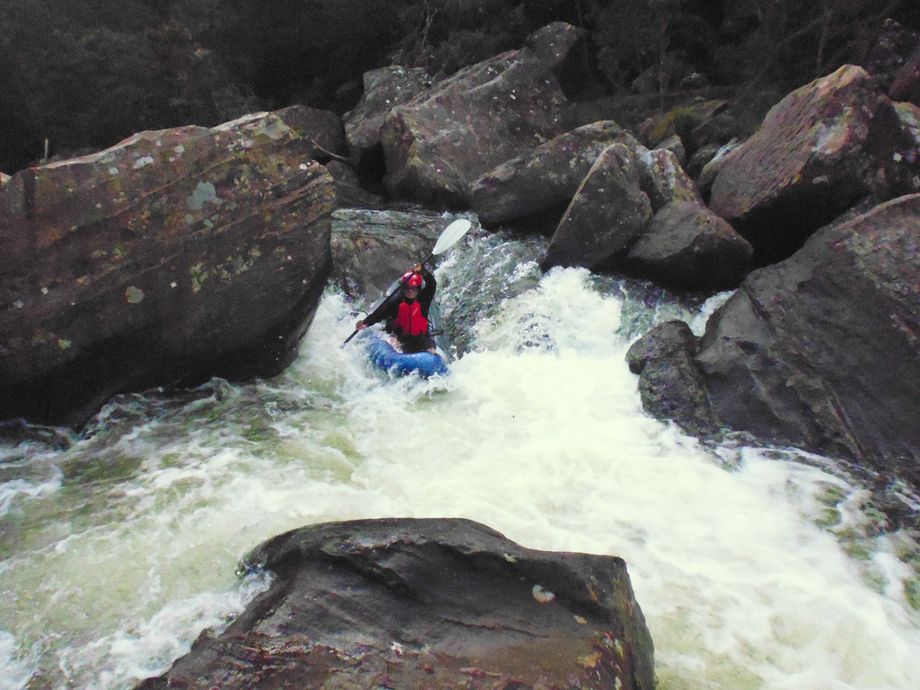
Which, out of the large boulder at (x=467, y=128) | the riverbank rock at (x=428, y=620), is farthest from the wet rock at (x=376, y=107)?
the riverbank rock at (x=428, y=620)

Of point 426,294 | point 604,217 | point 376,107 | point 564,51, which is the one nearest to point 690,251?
point 604,217

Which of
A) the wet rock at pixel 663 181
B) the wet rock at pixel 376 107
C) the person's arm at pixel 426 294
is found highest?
the wet rock at pixel 376 107

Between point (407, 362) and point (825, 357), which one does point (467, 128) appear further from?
point (825, 357)

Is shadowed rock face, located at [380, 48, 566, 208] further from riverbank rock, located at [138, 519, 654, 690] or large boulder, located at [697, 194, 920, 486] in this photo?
riverbank rock, located at [138, 519, 654, 690]

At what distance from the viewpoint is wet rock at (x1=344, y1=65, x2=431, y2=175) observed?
11383mm

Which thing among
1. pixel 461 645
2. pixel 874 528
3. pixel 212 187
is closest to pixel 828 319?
pixel 874 528

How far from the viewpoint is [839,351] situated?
4527 mm

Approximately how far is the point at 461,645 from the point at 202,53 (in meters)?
16.5

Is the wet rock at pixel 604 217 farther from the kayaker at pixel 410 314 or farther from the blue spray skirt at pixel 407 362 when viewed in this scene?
the blue spray skirt at pixel 407 362

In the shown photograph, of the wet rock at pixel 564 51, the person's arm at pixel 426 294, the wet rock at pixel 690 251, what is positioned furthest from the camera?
the wet rock at pixel 564 51

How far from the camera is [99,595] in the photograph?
2.95 meters

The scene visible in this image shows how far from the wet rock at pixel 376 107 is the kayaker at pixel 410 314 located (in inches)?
234

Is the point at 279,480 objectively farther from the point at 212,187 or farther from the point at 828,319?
the point at 828,319

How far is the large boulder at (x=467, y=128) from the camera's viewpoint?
946 cm
